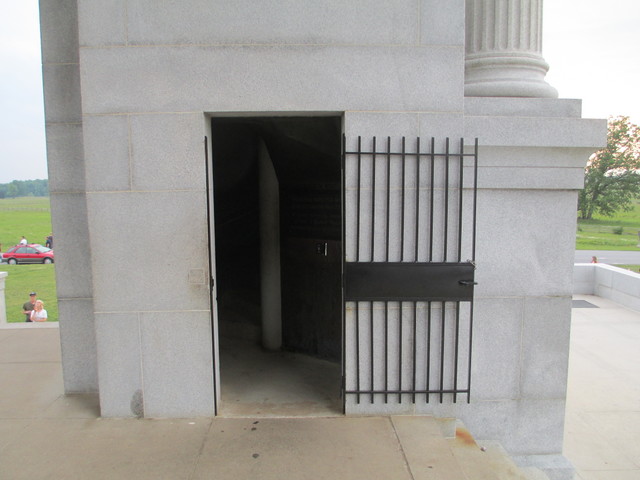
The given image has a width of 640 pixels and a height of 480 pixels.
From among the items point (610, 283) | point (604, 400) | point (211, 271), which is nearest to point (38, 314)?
point (211, 271)

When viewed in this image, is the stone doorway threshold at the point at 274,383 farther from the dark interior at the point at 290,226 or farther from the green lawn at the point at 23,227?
the green lawn at the point at 23,227

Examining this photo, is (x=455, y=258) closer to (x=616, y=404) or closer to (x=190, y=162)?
(x=190, y=162)

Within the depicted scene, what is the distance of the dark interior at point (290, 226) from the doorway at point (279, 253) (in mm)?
14

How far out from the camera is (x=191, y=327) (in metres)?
4.34

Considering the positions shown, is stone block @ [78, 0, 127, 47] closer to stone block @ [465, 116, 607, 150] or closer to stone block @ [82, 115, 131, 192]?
stone block @ [82, 115, 131, 192]

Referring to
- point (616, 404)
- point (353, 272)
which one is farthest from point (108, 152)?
point (616, 404)

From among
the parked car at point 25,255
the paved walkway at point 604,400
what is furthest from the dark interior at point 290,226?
the parked car at point 25,255

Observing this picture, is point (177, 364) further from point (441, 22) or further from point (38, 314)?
point (38, 314)

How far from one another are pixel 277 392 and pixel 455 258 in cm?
241

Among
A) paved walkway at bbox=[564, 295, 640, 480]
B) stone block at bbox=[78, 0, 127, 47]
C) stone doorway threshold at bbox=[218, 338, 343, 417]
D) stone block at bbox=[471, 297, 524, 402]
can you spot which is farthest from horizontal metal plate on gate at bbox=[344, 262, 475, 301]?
paved walkway at bbox=[564, 295, 640, 480]

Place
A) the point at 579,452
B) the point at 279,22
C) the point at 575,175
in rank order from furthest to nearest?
the point at 579,452 < the point at 575,175 < the point at 279,22

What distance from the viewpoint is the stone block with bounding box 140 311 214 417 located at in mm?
4340

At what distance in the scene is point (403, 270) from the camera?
4266 mm

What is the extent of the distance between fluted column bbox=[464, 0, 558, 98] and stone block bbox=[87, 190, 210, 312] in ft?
10.7
